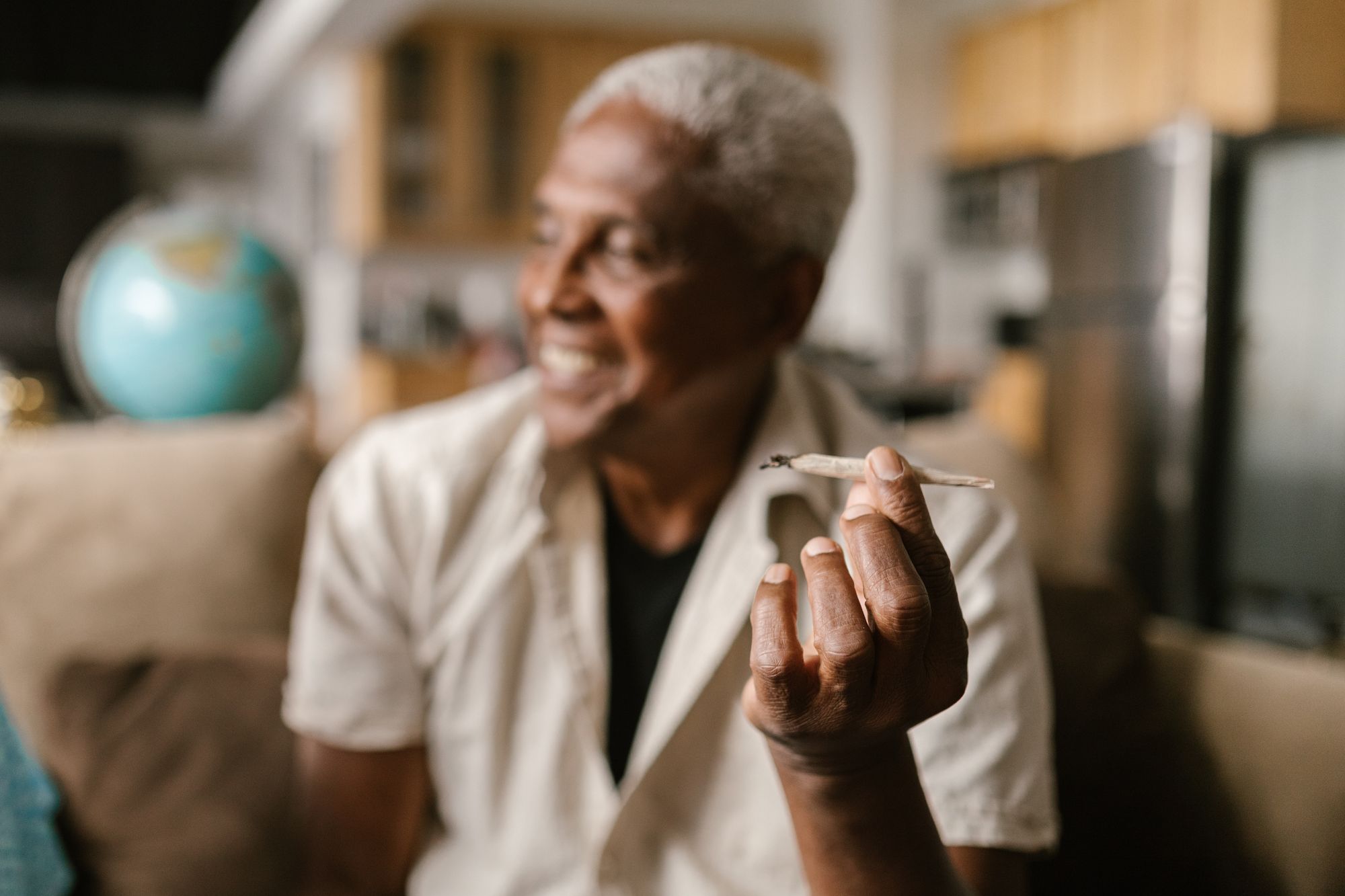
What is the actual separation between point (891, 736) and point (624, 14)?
538 cm

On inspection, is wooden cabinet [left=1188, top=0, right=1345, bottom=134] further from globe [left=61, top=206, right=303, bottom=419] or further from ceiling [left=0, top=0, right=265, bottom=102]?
ceiling [left=0, top=0, right=265, bottom=102]

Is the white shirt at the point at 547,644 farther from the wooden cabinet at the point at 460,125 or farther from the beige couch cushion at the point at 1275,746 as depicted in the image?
the wooden cabinet at the point at 460,125

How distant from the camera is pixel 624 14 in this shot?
17.9 feet

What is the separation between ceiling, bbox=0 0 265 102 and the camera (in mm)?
5527

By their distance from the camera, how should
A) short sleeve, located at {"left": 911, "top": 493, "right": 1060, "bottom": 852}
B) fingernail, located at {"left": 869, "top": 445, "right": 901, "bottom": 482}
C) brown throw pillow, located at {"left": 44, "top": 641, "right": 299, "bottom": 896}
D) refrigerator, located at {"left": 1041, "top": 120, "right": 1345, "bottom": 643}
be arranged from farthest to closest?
refrigerator, located at {"left": 1041, "top": 120, "right": 1345, "bottom": 643} < brown throw pillow, located at {"left": 44, "top": 641, "right": 299, "bottom": 896} < short sleeve, located at {"left": 911, "top": 493, "right": 1060, "bottom": 852} < fingernail, located at {"left": 869, "top": 445, "right": 901, "bottom": 482}

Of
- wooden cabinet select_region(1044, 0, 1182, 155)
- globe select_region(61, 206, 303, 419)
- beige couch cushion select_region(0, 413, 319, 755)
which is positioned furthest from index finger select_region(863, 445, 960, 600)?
wooden cabinet select_region(1044, 0, 1182, 155)

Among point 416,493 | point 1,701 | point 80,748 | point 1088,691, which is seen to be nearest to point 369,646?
point 416,493

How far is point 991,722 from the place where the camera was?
0.75 m

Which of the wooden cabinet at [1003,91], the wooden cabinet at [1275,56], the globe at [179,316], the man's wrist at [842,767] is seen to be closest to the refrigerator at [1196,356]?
the wooden cabinet at [1275,56]

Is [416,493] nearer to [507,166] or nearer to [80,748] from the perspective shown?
[80,748]

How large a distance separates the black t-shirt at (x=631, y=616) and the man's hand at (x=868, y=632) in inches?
15.3

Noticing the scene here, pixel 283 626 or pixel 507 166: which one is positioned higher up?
pixel 507 166

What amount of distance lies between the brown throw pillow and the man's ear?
64 cm

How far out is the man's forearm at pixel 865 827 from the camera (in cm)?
57
